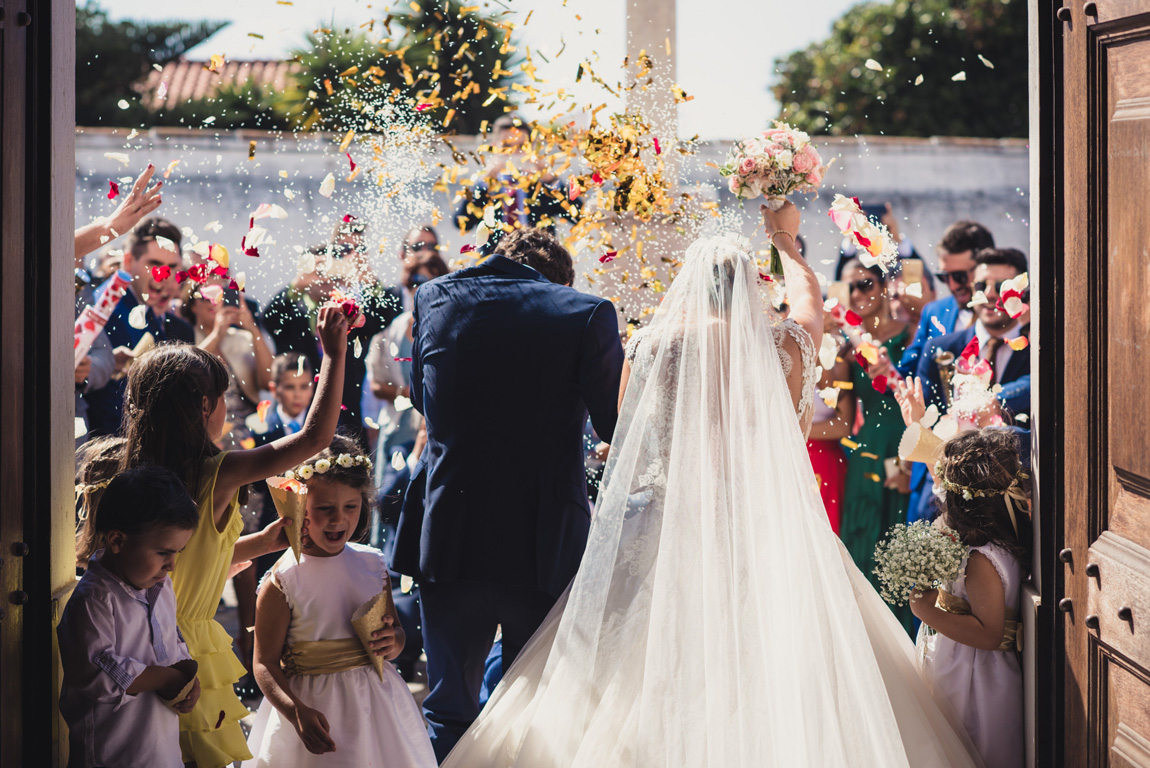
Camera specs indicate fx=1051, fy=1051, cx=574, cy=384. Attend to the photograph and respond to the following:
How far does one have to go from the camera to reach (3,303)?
2.60 m

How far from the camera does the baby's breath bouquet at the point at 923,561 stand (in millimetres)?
3121

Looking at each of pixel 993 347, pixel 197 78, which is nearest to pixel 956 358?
pixel 993 347

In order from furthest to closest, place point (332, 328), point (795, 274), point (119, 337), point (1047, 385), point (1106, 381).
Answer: point (119, 337) < point (795, 274) < point (332, 328) < point (1047, 385) < point (1106, 381)

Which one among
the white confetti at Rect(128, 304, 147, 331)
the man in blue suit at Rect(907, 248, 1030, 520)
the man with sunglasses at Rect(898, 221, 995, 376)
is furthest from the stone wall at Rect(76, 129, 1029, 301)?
the man in blue suit at Rect(907, 248, 1030, 520)

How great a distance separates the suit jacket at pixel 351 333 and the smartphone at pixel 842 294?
2545 mm

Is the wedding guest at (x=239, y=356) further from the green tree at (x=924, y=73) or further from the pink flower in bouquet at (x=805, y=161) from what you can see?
the green tree at (x=924, y=73)

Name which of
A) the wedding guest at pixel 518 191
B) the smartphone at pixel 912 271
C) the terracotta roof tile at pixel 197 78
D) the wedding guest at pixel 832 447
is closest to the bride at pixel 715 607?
the wedding guest at pixel 518 191

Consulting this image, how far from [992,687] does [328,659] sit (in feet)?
6.47

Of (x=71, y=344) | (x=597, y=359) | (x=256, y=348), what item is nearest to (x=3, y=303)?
(x=71, y=344)

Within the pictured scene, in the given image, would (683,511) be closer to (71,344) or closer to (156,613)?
(156,613)

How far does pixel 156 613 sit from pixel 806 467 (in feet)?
6.06

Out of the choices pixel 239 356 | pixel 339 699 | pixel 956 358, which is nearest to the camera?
pixel 339 699

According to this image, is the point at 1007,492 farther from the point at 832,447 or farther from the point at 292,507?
the point at 832,447

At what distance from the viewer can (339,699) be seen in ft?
10.2
